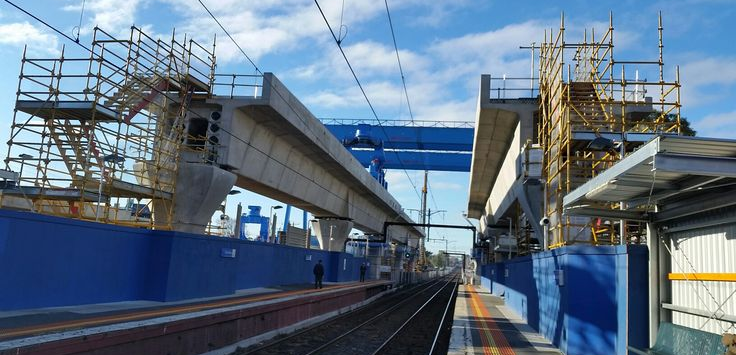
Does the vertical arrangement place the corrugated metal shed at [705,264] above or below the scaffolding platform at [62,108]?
below

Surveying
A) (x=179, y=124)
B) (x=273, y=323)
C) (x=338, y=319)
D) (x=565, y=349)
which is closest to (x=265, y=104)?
(x=179, y=124)

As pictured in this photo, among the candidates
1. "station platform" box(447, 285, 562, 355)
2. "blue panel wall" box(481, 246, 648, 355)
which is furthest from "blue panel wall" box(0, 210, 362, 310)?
"blue panel wall" box(481, 246, 648, 355)

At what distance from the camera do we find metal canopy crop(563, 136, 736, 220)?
20.2 feet

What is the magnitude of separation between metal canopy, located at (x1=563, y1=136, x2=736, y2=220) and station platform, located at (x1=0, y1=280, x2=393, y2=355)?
749 centimetres

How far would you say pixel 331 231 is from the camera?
3684cm

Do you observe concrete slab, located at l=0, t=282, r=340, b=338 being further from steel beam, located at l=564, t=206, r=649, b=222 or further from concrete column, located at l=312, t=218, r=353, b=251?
concrete column, located at l=312, t=218, r=353, b=251

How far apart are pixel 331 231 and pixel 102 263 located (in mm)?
24263

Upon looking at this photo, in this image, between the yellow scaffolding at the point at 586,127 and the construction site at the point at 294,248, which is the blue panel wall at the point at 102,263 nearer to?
the construction site at the point at 294,248

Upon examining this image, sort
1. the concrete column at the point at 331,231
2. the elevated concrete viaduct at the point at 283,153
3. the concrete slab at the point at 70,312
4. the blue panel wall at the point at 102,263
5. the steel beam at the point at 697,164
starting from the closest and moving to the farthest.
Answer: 1. the steel beam at the point at 697,164
2. the concrete slab at the point at 70,312
3. the blue panel wall at the point at 102,263
4. the elevated concrete viaduct at the point at 283,153
5. the concrete column at the point at 331,231

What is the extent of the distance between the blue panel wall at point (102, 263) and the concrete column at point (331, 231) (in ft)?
54.1

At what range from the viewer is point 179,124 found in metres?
19.0

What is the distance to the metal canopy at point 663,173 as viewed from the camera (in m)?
6.14

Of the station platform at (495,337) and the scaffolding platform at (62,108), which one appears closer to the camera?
the station platform at (495,337)

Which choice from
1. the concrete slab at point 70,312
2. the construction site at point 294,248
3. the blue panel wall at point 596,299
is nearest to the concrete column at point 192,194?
the construction site at point 294,248
